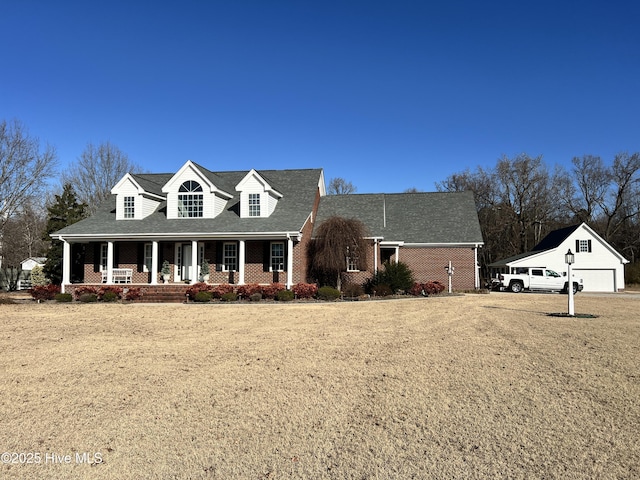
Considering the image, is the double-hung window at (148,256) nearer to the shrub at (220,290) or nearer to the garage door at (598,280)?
the shrub at (220,290)

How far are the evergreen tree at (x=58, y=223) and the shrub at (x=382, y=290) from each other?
19.0m

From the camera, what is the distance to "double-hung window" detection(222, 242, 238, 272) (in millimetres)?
26172

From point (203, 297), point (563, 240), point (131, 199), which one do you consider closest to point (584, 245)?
point (563, 240)

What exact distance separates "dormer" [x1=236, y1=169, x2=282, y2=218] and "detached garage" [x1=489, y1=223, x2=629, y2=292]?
66.5 ft

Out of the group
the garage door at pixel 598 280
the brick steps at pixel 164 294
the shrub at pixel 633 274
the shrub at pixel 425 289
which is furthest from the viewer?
the shrub at pixel 633 274

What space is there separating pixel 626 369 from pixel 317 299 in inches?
613

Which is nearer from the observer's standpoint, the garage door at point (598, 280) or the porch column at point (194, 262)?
the porch column at point (194, 262)

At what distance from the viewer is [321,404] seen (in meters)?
6.25

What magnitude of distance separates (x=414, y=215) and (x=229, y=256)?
13652mm

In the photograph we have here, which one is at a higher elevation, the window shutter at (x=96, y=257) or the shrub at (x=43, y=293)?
the window shutter at (x=96, y=257)

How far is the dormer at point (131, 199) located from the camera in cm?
2720

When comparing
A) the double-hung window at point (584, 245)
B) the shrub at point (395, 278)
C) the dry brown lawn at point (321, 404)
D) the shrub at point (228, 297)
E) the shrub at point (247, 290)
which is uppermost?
the double-hung window at point (584, 245)

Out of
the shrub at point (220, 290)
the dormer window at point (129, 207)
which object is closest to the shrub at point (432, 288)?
the shrub at point (220, 290)

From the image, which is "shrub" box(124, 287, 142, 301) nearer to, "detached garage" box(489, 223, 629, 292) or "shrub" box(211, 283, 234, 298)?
"shrub" box(211, 283, 234, 298)
